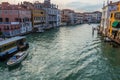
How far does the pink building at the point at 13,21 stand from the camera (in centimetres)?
4503

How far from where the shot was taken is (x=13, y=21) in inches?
1939

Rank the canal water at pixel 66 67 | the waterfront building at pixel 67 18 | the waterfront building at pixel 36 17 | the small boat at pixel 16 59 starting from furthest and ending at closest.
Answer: the waterfront building at pixel 67 18 → the waterfront building at pixel 36 17 → the small boat at pixel 16 59 → the canal water at pixel 66 67

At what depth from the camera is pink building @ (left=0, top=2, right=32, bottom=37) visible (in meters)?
45.0

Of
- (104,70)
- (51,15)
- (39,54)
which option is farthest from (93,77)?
(51,15)

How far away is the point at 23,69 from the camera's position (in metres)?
21.4

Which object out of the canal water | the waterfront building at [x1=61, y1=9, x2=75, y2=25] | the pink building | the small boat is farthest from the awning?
the waterfront building at [x1=61, y1=9, x2=75, y2=25]

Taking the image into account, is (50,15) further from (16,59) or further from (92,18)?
(92,18)

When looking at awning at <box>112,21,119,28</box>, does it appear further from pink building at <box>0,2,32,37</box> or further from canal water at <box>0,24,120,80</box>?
pink building at <box>0,2,32,37</box>

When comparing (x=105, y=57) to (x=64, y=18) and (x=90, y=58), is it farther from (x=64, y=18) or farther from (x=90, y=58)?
(x=64, y=18)

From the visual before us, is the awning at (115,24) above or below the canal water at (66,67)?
above

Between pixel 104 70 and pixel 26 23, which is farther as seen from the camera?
pixel 26 23

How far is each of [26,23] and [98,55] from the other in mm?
33292

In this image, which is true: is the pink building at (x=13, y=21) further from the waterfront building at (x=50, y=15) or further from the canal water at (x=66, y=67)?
the waterfront building at (x=50, y=15)

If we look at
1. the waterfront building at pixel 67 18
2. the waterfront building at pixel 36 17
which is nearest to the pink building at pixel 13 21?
→ the waterfront building at pixel 36 17
